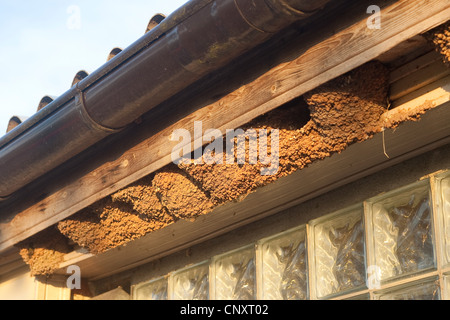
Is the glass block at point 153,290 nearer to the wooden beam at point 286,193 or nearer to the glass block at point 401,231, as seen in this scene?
the wooden beam at point 286,193

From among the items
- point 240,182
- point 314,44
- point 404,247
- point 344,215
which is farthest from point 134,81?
point 404,247

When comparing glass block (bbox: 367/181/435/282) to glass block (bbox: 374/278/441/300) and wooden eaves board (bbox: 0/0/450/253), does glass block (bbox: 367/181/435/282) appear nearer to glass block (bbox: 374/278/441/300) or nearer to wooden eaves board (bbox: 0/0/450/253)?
glass block (bbox: 374/278/441/300)

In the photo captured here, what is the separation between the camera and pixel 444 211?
9.36ft

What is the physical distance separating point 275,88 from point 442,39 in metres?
0.74

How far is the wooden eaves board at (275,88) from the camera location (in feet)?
8.38

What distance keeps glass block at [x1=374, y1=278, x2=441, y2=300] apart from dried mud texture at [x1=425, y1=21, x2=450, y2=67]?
856 millimetres

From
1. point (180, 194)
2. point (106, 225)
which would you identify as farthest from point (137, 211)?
point (180, 194)

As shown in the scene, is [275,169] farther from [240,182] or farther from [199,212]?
[199,212]

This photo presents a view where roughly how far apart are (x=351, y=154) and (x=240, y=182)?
1.59ft
